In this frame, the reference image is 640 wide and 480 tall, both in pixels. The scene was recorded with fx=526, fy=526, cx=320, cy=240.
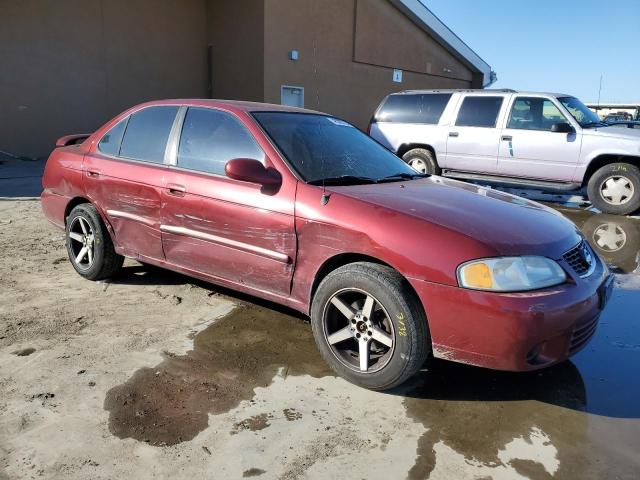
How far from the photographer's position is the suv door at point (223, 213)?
132 inches

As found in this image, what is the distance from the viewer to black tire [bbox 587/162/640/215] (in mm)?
8094

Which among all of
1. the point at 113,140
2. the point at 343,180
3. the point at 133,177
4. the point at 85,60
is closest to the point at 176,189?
the point at 133,177

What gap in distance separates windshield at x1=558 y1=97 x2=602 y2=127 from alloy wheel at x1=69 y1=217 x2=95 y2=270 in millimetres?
7388

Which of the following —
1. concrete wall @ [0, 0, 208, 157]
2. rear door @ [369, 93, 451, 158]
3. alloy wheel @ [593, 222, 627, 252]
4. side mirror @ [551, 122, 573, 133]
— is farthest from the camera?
concrete wall @ [0, 0, 208, 157]

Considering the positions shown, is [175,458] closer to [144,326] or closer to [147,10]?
[144,326]

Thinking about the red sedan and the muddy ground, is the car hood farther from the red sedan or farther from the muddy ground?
the muddy ground

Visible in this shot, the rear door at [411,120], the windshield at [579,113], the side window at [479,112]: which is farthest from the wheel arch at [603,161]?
the rear door at [411,120]

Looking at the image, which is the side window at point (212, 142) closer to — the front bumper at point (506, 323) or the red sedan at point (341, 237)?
the red sedan at point (341, 237)

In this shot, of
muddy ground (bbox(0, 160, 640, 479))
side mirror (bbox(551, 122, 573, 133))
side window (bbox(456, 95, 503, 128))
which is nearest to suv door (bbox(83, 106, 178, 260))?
muddy ground (bbox(0, 160, 640, 479))

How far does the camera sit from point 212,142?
3863 mm

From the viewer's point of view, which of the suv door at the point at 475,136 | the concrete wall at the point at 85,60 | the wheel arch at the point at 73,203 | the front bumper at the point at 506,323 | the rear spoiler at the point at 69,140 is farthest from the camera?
the concrete wall at the point at 85,60

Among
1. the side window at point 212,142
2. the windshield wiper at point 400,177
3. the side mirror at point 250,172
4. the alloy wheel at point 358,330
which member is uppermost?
the side window at point 212,142

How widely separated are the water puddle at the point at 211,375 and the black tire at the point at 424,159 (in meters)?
6.48

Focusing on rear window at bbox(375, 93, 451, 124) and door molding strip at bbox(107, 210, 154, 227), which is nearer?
door molding strip at bbox(107, 210, 154, 227)
